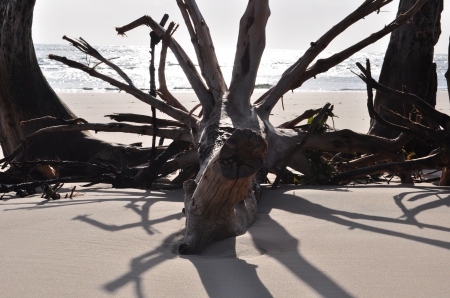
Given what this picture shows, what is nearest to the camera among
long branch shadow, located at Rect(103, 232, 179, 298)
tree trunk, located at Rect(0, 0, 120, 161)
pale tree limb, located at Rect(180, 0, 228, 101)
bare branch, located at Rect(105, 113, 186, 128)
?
long branch shadow, located at Rect(103, 232, 179, 298)

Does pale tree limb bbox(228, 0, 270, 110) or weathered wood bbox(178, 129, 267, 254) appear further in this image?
pale tree limb bbox(228, 0, 270, 110)

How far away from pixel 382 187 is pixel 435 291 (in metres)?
1.87

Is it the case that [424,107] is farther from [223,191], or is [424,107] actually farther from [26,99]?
[26,99]

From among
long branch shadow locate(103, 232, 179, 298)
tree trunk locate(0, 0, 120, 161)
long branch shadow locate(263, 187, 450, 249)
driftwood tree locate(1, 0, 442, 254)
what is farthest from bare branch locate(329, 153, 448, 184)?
tree trunk locate(0, 0, 120, 161)

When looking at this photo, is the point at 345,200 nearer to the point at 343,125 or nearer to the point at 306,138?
the point at 306,138

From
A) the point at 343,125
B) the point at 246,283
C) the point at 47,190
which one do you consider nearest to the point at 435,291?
the point at 246,283

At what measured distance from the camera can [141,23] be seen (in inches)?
190

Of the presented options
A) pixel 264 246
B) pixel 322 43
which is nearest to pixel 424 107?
pixel 322 43

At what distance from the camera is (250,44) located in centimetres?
409

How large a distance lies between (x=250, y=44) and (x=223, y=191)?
2022 millimetres

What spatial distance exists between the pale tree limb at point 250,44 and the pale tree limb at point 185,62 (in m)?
0.30

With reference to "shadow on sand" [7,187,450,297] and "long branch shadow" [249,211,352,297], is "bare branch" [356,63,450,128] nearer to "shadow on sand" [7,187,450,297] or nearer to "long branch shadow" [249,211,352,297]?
"shadow on sand" [7,187,450,297]

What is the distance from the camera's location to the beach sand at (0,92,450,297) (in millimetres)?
1990

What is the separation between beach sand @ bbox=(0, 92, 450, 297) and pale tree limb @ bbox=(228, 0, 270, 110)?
0.92 m
